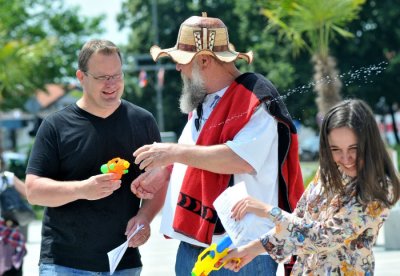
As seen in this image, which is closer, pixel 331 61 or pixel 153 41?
pixel 331 61

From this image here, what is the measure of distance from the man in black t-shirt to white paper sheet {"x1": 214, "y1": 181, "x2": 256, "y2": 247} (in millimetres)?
805

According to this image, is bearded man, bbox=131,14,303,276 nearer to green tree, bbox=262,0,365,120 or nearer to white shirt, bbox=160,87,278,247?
white shirt, bbox=160,87,278,247

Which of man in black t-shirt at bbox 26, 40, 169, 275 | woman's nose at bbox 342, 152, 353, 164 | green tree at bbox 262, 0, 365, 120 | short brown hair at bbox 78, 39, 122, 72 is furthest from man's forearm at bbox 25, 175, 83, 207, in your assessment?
green tree at bbox 262, 0, 365, 120

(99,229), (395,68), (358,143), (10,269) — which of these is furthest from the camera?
(395,68)

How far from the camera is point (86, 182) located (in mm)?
3982

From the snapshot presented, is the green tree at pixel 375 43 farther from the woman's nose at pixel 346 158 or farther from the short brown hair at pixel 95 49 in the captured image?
the woman's nose at pixel 346 158

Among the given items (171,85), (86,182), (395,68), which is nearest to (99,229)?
(86,182)

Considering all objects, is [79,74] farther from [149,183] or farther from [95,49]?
[149,183]

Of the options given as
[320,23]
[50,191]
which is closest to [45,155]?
[50,191]

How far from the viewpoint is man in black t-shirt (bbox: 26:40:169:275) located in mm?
4172

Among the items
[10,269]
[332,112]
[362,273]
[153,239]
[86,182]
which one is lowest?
[153,239]

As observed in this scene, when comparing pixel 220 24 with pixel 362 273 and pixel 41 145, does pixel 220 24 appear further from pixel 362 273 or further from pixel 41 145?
pixel 362 273

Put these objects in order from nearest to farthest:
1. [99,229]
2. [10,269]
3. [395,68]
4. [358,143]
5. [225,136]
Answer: [358,143] < [225,136] < [99,229] < [10,269] < [395,68]

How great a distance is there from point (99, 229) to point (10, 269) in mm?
3672
